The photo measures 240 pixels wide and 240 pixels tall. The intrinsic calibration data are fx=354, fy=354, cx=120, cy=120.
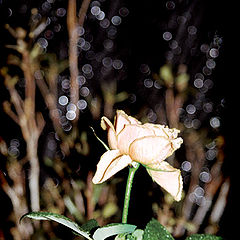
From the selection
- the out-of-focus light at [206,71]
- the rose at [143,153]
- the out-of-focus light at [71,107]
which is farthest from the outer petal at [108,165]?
the out-of-focus light at [206,71]

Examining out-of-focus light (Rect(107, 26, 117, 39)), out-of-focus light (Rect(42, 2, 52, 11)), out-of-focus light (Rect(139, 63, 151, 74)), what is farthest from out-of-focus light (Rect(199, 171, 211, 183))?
out-of-focus light (Rect(42, 2, 52, 11))

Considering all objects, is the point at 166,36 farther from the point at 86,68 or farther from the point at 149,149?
the point at 149,149

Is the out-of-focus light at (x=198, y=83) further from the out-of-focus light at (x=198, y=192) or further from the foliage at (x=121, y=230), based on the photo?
the foliage at (x=121, y=230)

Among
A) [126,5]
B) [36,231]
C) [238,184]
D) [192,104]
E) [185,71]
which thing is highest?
[126,5]

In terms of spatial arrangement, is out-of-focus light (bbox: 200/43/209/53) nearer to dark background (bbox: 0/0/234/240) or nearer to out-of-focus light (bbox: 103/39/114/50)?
dark background (bbox: 0/0/234/240)

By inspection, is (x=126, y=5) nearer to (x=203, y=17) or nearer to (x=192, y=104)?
(x=203, y=17)

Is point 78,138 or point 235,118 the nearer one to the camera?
point 78,138

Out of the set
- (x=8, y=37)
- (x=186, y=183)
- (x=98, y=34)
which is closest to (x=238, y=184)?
(x=186, y=183)
